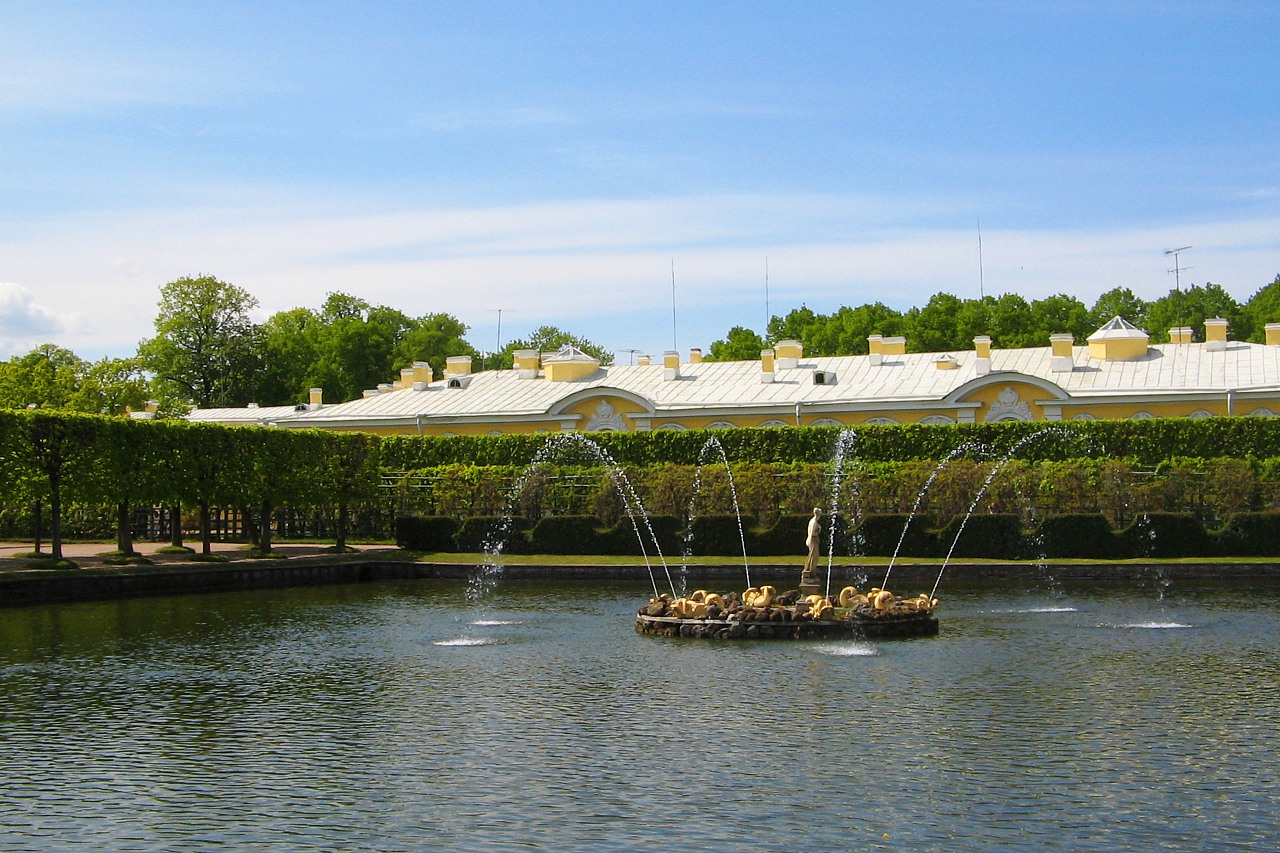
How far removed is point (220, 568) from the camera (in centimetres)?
3391

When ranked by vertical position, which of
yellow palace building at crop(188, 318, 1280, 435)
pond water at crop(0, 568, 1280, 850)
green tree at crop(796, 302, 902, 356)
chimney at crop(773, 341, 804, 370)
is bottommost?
pond water at crop(0, 568, 1280, 850)

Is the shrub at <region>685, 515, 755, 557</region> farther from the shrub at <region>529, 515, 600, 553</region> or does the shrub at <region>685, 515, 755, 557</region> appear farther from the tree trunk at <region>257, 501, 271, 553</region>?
the tree trunk at <region>257, 501, 271, 553</region>

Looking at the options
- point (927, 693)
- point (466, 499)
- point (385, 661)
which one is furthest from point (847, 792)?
point (466, 499)

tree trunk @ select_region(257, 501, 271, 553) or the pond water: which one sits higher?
tree trunk @ select_region(257, 501, 271, 553)

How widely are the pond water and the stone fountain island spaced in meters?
0.60

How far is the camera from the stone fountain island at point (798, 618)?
2233cm

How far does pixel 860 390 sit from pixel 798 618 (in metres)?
27.4

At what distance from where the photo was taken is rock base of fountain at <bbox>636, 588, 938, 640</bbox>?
878 inches

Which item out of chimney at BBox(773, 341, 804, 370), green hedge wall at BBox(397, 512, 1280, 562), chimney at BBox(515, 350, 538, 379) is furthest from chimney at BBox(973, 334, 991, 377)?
chimney at BBox(515, 350, 538, 379)

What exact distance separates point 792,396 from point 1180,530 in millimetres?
17187

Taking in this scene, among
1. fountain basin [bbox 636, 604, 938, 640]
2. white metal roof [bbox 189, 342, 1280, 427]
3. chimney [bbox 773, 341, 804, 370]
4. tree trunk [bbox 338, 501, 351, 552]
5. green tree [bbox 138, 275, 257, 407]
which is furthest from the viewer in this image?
green tree [bbox 138, 275, 257, 407]

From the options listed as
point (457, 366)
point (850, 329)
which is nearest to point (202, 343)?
point (457, 366)

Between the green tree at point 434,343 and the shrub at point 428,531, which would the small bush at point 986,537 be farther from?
the green tree at point 434,343

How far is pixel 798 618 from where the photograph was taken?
73.5 ft
